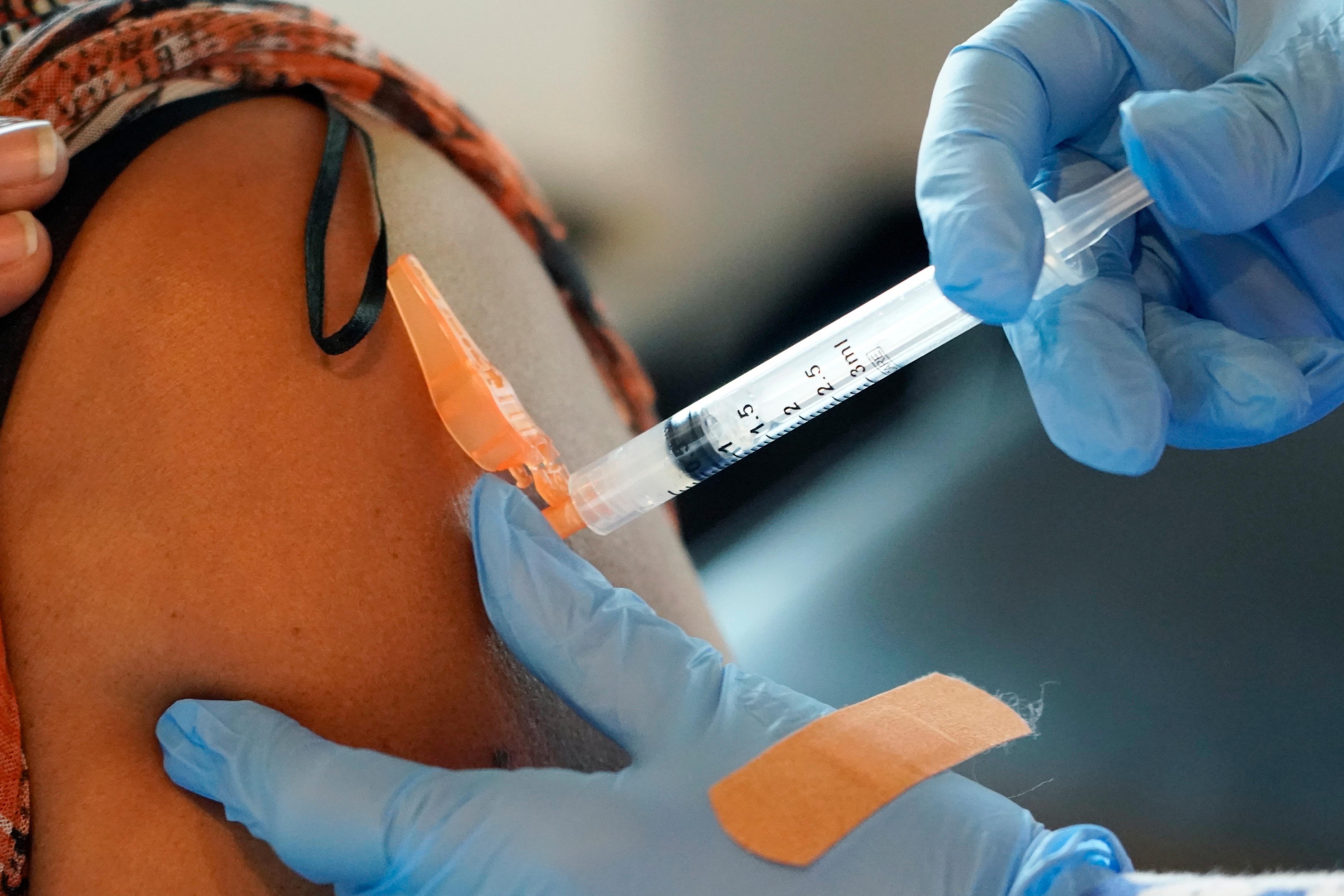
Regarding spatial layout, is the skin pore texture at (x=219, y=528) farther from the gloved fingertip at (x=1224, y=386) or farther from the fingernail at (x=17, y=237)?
the gloved fingertip at (x=1224, y=386)

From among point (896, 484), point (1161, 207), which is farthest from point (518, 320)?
point (896, 484)

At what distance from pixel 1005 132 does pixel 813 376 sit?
33 centimetres

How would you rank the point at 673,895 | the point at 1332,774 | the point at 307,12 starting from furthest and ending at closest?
the point at 1332,774 < the point at 307,12 < the point at 673,895

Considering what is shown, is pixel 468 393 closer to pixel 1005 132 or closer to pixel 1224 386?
pixel 1005 132

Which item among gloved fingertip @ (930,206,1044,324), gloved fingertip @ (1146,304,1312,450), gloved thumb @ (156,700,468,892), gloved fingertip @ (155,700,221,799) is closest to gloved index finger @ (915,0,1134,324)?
gloved fingertip @ (930,206,1044,324)

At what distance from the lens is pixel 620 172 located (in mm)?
2057

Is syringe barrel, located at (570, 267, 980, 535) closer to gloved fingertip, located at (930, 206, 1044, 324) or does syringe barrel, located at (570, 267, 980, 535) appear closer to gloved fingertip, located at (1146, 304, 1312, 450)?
gloved fingertip, located at (930, 206, 1044, 324)

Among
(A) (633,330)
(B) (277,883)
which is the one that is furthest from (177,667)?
(A) (633,330)

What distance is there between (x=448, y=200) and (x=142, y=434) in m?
Answer: 0.51

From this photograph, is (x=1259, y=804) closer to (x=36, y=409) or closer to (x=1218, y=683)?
(x=1218, y=683)

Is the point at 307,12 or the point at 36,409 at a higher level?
the point at 307,12

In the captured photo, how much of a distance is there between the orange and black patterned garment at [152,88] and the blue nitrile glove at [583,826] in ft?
0.57

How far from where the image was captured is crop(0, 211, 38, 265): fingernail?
744mm

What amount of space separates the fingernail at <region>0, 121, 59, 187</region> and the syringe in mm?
577
